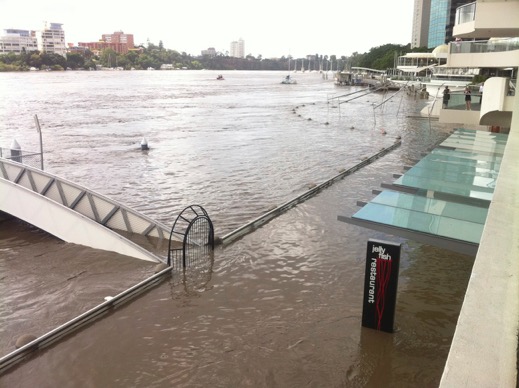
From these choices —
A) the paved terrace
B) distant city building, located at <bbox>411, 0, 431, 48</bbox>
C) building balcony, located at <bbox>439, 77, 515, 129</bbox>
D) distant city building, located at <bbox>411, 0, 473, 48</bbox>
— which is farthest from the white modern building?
distant city building, located at <bbox>411, 0, 431, 48</bbox>

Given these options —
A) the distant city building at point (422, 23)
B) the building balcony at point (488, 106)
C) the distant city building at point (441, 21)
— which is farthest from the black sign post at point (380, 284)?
the distant city building at point (422, 23)

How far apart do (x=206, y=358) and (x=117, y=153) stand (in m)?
23.1

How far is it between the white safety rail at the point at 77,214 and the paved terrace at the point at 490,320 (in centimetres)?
849

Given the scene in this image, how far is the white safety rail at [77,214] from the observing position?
43.2 feet

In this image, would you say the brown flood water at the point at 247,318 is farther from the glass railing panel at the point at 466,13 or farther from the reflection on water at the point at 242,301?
the glass railing panel at the point at 466,13

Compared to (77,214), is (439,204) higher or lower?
higher

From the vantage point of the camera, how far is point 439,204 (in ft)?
33.8

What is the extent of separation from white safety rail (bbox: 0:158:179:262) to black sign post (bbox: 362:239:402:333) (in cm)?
588

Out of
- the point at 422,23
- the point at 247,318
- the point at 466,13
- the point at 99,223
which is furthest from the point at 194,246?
the point at 422,23

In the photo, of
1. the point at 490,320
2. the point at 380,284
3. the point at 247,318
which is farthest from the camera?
the point at 247,318

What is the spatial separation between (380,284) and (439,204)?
9.95ft

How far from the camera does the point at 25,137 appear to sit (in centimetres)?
3625

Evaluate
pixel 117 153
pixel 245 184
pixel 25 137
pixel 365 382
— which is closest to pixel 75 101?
pixel 25 137

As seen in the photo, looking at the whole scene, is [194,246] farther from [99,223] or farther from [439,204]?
[439,204]
